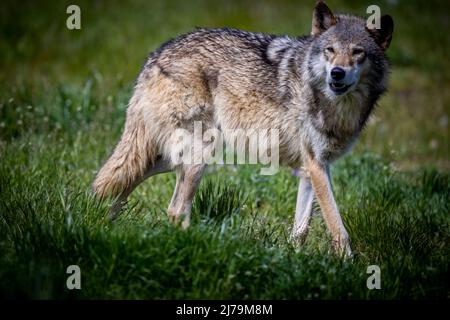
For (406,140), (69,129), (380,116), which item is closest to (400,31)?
(380,116)

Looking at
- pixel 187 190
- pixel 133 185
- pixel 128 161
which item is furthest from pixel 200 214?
pixel 128 161

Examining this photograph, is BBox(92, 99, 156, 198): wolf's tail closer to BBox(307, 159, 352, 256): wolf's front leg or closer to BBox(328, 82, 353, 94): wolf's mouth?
BBox(307, 159, 352, 256): wolf's front leg

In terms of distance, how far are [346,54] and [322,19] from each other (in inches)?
20.7

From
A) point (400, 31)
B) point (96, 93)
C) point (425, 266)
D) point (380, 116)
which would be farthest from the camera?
point (400, 31)

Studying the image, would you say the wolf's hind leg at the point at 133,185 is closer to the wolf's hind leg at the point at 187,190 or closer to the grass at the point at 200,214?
the grass at the point at 200,214

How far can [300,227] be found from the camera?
5539 mm

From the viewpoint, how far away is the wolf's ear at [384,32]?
5.26m

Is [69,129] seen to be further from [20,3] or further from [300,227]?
[20,3]

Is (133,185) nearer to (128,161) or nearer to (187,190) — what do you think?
(128,161)

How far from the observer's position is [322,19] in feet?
17.8

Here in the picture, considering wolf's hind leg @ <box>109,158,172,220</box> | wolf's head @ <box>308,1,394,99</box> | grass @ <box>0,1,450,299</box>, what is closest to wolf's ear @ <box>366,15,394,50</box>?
wolf's head @ <box>308,1,394,99</box>
